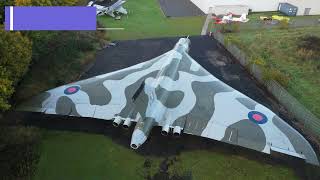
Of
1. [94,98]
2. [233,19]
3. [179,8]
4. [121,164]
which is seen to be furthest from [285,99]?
[179,8]

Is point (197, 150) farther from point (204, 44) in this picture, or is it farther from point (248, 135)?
point (204, 44)

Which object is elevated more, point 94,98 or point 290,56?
point 290,56

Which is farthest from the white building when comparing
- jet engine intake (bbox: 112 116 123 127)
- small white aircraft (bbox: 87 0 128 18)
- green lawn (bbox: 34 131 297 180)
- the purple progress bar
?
jet engine intake (bbox: 112 116 123 127)

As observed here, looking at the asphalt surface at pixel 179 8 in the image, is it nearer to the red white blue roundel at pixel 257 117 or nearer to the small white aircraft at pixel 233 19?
the small white aircraft at pixel 233 19

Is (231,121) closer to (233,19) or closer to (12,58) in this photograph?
(12,58)

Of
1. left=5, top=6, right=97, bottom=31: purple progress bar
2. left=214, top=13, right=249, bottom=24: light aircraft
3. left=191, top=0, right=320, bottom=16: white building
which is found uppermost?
left=5, top=6, right=97, bottom=31: purple progress bar

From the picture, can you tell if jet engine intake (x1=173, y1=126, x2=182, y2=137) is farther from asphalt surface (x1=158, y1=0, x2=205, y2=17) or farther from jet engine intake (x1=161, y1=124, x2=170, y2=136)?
Result: asphalt surface (x1=158, y1=0, x2=205, y2=17)
